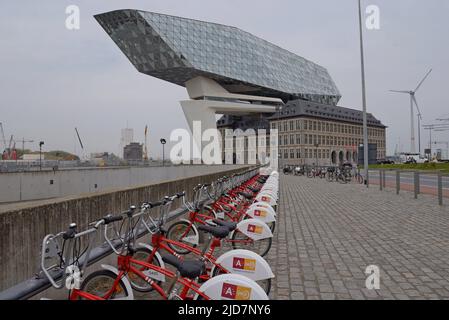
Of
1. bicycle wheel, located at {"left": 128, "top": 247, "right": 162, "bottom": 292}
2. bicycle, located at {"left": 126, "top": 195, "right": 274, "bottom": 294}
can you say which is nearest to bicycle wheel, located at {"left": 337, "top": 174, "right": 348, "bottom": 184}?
bicycle, located at {"left": 126, "top": 195, "right": 274, "bottom": 294}

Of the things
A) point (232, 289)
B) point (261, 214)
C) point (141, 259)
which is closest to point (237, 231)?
point (261, 214)

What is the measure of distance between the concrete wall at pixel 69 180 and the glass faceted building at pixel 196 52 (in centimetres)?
2807

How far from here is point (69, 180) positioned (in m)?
32.6

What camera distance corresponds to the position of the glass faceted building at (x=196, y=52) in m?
64.0

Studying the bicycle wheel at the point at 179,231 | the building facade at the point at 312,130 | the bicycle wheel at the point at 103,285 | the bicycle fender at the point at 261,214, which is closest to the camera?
the bicycle wheel at the point at 103,285

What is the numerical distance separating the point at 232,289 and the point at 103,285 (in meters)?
1.34

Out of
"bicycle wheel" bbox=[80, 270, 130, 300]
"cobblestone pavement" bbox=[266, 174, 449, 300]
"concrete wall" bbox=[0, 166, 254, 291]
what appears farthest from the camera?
"cobblestone pavement" bbox=[266, 174, 449, 300]

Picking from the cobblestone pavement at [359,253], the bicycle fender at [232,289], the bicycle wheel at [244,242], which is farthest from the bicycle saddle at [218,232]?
the bicycle wheel at [244,242]

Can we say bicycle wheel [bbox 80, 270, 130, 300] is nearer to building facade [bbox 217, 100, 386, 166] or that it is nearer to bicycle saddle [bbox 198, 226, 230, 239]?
bicycle saddle [bbox 198, 226, 230, 239]

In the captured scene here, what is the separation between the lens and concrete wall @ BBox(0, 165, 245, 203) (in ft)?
87.1

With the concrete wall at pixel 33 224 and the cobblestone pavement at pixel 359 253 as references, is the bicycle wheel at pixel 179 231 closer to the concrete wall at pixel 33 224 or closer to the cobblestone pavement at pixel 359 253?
the concrete wall at pixel 33 224

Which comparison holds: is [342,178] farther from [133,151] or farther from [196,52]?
[133,151]

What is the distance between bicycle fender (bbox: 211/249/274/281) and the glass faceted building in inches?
2515
